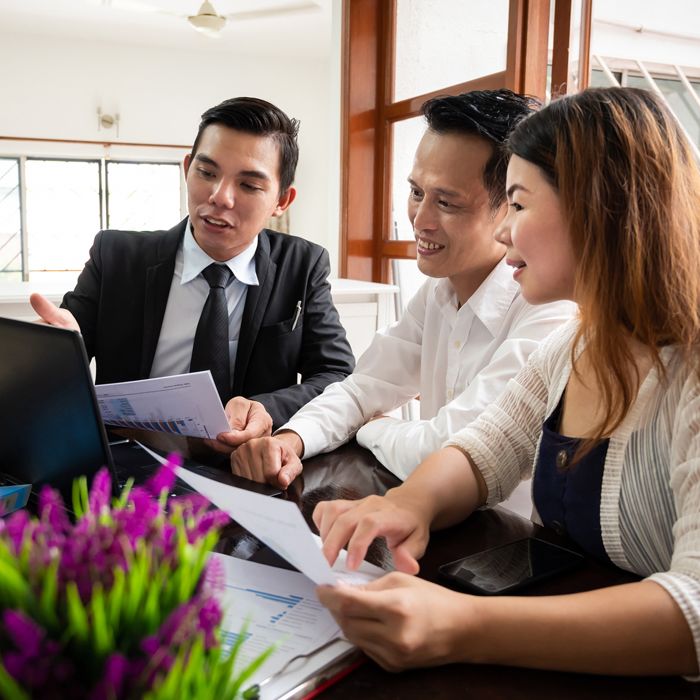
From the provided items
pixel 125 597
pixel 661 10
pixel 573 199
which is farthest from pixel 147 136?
pixel 125 597

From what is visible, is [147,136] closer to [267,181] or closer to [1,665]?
[267,181]

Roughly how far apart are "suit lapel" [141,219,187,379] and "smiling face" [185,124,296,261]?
0.35 feet

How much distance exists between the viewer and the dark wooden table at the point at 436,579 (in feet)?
2.04

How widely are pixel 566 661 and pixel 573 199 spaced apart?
53cm

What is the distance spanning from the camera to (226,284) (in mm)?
1902

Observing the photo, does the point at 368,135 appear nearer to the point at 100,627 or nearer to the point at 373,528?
the point at 373,528

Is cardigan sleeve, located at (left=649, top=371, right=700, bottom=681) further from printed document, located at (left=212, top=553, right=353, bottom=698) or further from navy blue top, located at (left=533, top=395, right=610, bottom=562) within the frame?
printed document, located at (left=212, top=553, right=353, bottom=698)

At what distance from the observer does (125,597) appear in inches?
14.5

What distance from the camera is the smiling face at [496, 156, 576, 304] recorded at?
3.14 ft

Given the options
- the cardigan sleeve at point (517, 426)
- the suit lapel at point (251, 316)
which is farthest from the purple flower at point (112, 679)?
the suit lapel at point (251, 316)

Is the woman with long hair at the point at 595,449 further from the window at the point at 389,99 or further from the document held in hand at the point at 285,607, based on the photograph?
the window at the point at 389,99

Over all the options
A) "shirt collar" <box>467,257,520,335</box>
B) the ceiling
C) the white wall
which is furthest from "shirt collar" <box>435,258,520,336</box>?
the white wall

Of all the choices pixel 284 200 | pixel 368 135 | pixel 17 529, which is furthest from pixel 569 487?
pixel 368 135

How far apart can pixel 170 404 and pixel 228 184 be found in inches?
31.2
